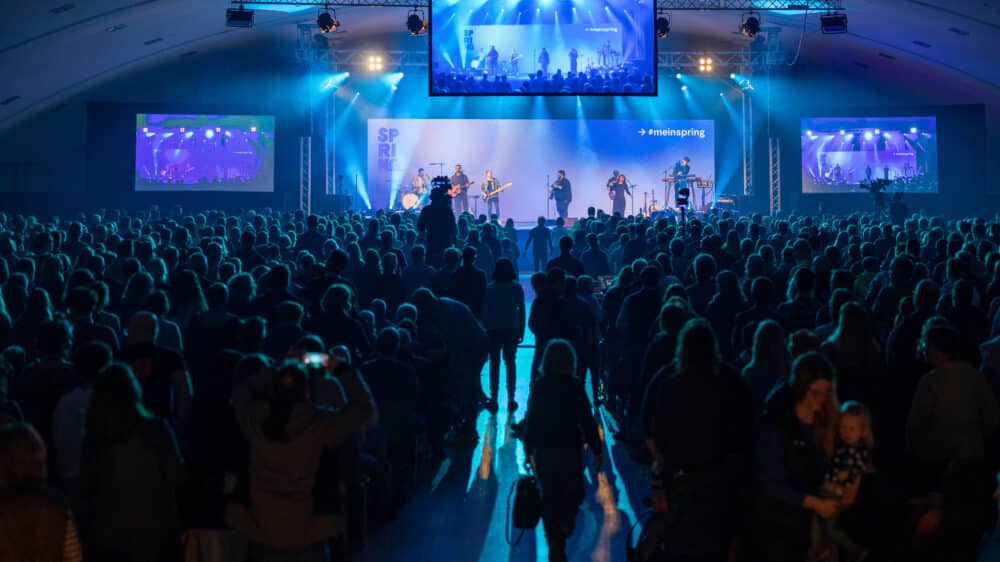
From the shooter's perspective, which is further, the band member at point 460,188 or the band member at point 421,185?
the band member at point 421,185

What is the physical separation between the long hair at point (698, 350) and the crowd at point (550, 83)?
14256 mm

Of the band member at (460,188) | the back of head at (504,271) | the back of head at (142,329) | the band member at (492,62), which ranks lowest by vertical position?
the back of head at (142,329)

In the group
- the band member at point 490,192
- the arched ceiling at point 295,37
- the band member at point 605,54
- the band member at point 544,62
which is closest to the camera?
the band member at point 605,54

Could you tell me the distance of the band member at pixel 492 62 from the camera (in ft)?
63.4

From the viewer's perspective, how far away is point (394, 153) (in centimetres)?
2950

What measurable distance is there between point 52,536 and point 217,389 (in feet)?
6.71

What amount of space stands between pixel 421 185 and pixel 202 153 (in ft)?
18.6

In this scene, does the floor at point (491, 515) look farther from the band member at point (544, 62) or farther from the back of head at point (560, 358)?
the band member at point (544, 62)

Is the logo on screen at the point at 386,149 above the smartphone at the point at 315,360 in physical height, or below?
above

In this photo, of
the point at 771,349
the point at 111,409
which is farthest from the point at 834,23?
the point at 111,409

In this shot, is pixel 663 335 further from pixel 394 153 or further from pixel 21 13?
pixel 394 153

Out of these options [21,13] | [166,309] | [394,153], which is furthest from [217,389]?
[394,153]

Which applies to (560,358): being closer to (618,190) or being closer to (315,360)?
(315,360)

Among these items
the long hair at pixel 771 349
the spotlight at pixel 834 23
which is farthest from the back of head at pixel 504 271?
the spotlight at pixel 834 23
